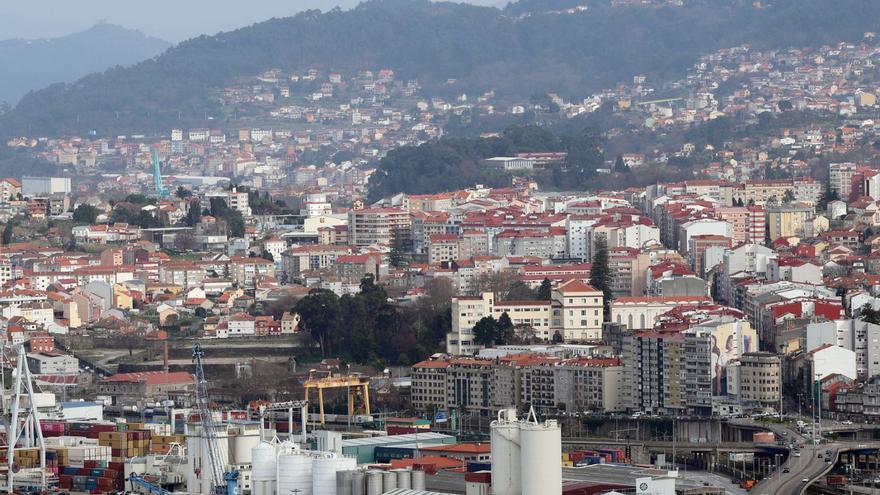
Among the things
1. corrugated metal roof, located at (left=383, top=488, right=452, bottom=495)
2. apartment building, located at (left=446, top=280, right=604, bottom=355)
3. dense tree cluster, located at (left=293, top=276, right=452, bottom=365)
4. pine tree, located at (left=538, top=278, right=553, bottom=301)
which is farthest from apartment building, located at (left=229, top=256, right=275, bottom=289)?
corrugated metal roof, located at (left=383, top=488, right=452, bottom=495)

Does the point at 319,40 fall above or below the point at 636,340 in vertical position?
above

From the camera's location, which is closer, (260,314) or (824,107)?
(260,314)

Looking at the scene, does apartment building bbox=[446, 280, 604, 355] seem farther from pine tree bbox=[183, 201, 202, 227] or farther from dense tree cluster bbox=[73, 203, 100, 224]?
dense tree cluster bbox=[73, 203, 100, 224]

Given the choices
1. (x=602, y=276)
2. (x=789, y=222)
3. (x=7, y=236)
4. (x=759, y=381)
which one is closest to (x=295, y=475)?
(x=759, y=381)

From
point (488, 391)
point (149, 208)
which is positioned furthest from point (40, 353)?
point (149, 208)

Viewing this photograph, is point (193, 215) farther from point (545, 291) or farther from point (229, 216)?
point (545, 291)

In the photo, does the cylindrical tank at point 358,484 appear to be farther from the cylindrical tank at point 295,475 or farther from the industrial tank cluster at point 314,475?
the cylindrical tank at point 295,475

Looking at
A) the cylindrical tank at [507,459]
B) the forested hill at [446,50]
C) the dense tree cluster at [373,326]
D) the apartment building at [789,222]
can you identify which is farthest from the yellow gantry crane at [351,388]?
the forested hill at [446,50]

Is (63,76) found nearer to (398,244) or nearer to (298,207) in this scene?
(298,207)
